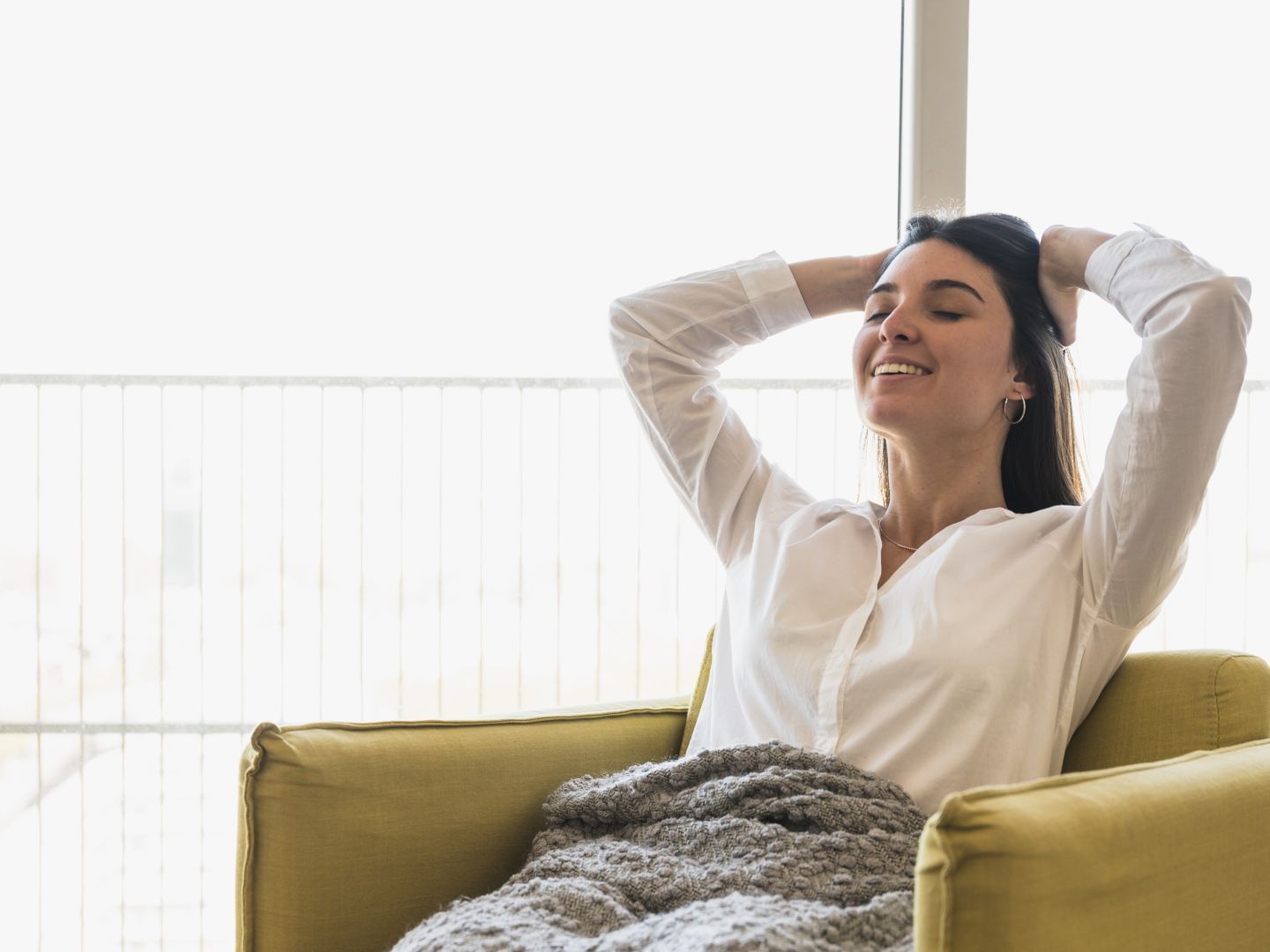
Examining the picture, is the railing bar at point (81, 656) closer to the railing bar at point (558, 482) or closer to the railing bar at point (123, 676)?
the railing bar at point (123, 676)

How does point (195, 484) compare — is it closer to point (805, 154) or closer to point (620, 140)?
point (620, 140)

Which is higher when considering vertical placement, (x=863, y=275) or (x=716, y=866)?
(x=863, y=275)

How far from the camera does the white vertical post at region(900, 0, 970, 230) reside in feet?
7.05

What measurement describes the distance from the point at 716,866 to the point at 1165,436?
698mm

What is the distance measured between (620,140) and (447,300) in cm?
52

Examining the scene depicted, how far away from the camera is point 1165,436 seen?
4.22 ft

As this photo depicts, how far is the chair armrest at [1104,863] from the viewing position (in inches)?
29.9

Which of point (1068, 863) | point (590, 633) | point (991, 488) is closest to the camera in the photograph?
point (1068, 863)

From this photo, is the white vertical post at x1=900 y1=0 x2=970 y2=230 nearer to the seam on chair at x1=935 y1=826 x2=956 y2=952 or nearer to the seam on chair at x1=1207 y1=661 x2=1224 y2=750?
the seam on chair at x1=1207 y1=661 x2=1224 y2=750

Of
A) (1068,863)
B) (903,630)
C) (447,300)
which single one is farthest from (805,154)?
(1068,863)

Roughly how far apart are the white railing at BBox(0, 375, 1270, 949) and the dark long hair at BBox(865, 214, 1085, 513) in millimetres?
1001

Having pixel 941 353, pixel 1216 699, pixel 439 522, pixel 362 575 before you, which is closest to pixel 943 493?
pixel 941 353

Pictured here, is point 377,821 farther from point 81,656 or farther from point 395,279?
point 81,656

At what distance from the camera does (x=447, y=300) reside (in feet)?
8.20
